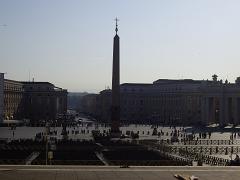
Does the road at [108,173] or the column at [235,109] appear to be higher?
the column at [235,109]

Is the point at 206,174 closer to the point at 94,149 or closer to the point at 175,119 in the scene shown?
the point at 94,149

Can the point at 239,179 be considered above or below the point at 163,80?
below

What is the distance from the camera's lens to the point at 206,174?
91.0 ft

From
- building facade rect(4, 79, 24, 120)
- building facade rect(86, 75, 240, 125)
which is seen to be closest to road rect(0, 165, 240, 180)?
building facade rect(86, 75, 240, 125)

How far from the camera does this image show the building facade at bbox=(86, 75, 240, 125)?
129375 millimetres

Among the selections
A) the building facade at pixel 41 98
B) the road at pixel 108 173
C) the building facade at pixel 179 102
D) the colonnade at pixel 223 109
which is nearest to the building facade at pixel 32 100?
the building facade at pixel 41 98

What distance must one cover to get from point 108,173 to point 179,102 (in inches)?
5721

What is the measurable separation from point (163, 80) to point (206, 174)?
554 ft

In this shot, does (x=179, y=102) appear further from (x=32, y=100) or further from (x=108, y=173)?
(x=108, y=173)

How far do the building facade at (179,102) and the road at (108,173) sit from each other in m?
99.6

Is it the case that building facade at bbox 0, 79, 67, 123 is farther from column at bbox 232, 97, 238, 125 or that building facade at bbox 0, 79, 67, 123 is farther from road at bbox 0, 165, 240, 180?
road at bbox 0, 165, 240, 180

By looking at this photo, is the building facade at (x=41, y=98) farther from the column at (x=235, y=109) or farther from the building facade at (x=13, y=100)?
the column at (x=235, y=109)

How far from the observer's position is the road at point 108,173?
25781mm

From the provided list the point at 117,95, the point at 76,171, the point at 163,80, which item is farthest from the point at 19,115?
the point at 76,171
